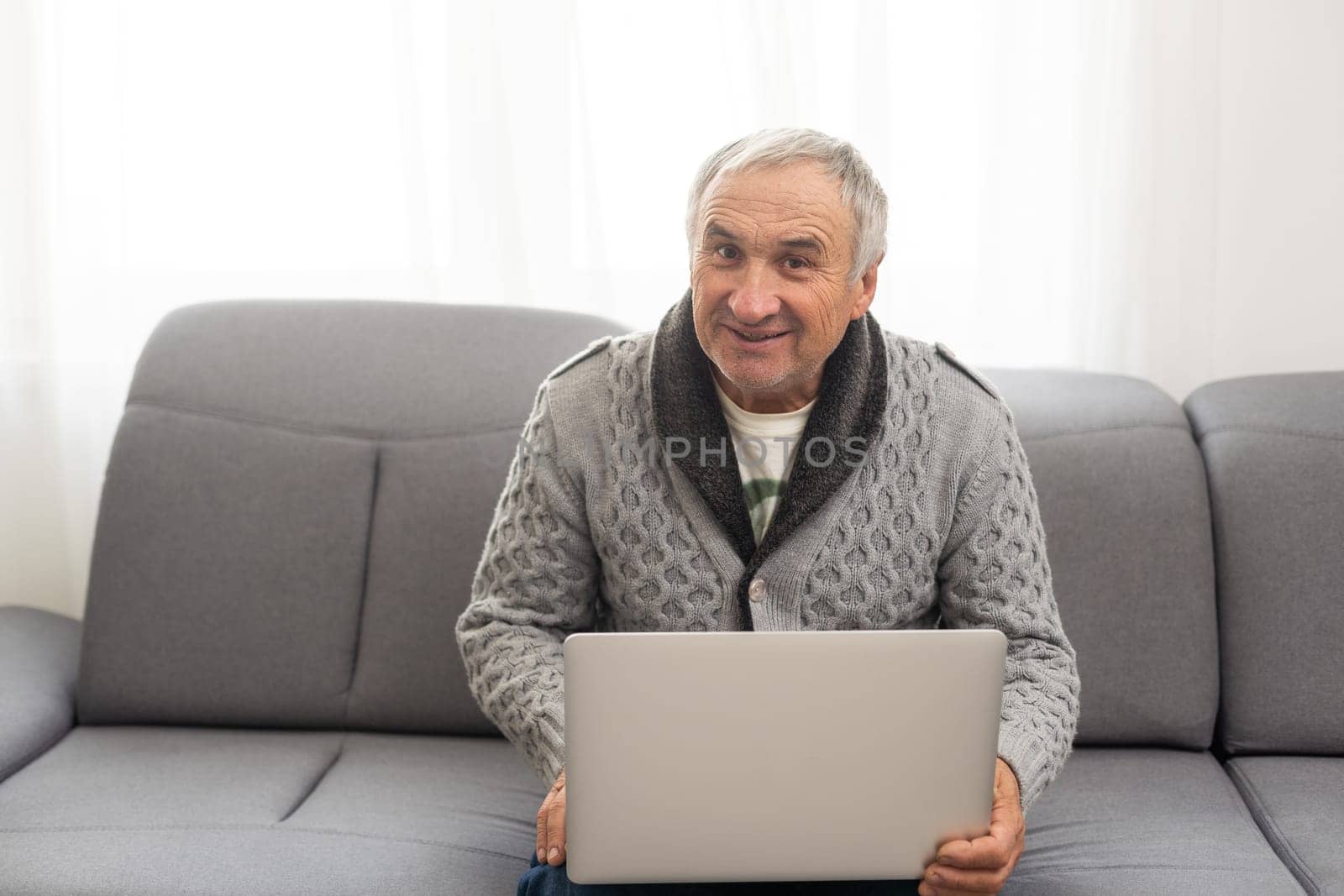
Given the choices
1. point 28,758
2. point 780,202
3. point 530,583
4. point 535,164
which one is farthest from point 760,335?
point 28,758

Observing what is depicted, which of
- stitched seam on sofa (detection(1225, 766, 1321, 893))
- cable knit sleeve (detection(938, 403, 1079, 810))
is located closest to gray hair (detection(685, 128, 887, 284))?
cable knit sleeve (detection(938, 403, 1079, 810))

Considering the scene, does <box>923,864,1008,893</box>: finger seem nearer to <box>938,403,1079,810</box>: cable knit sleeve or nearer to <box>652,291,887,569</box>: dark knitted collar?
<box>938,403,1079,810</box>: cable knit sleeve

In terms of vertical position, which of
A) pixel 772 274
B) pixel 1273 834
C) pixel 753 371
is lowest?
pixel 1273 834

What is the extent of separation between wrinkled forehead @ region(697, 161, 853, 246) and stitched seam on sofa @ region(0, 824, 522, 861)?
32.0 inches

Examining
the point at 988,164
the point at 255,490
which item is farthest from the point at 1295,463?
the point at 255,490

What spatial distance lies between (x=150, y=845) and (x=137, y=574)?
0.54m

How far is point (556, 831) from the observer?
1.33m

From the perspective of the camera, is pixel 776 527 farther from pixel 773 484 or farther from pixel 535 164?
pixel 535 164

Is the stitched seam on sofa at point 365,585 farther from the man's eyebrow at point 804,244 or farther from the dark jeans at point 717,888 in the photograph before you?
the man's eyebrow at point 804,244

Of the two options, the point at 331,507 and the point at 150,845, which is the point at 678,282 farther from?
the point at 150,845

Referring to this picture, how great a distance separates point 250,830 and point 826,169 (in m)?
1.06

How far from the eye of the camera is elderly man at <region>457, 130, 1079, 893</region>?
1.43 metres

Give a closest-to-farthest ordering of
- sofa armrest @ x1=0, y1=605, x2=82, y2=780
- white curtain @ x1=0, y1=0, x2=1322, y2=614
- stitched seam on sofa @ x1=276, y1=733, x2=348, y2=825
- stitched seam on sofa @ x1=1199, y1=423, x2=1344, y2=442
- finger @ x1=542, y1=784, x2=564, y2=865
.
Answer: finger @ x1=542, y1=784, x2=564, y2=865
stitched seam on sofa @ x1=276, y1=733, x2=348, y2=825
sofa armrest @ x1=0, y1=605, x2=82, y2=780
stitched seam on sofa @ x1=1199, y1=423, x2=1344, y2=442
white curtain @ x1=0, y1=0, x2=1322, y2=614

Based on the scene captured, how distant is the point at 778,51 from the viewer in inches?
86.6
